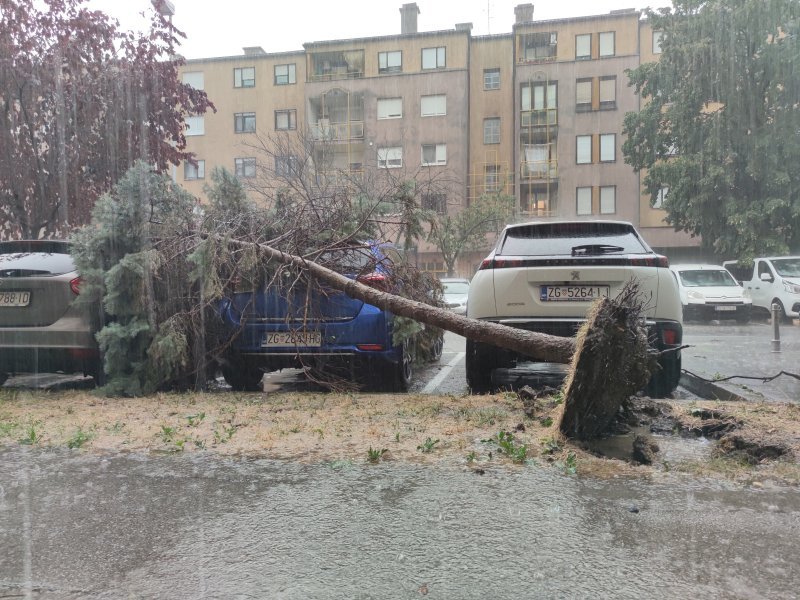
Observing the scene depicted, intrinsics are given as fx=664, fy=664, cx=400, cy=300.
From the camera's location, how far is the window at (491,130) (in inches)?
1560

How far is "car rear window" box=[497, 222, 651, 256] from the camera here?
591 cm

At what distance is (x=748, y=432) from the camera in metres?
4.29

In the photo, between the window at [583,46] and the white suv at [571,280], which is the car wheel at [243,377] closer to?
the white suv at [571,280]

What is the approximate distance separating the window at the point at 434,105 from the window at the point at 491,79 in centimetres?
285

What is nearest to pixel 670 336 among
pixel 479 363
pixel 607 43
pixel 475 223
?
pixel 479 363

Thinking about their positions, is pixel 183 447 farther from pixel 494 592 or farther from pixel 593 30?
pixel 593 30

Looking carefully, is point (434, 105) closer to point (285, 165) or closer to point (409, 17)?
point (409, 17)

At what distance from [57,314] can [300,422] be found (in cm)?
286

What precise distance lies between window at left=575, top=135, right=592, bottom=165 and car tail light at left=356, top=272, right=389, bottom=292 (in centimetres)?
3419

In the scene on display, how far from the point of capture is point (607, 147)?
37.9 meters

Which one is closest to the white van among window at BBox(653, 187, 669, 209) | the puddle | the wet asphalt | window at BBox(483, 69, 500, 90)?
window at BBox(653, 187, 669, 209)

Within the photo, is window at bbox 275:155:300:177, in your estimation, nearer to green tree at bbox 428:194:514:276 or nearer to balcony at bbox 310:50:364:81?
green tree at bbox 428:194:514:276

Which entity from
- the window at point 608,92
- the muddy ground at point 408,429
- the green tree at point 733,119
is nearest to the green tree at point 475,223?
the green tree at point 733,119

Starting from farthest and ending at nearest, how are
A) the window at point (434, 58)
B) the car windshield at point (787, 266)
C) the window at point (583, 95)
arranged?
the window at point (434, 58)
the window at point (583, 95)
the car windshield at point (787, 266)
